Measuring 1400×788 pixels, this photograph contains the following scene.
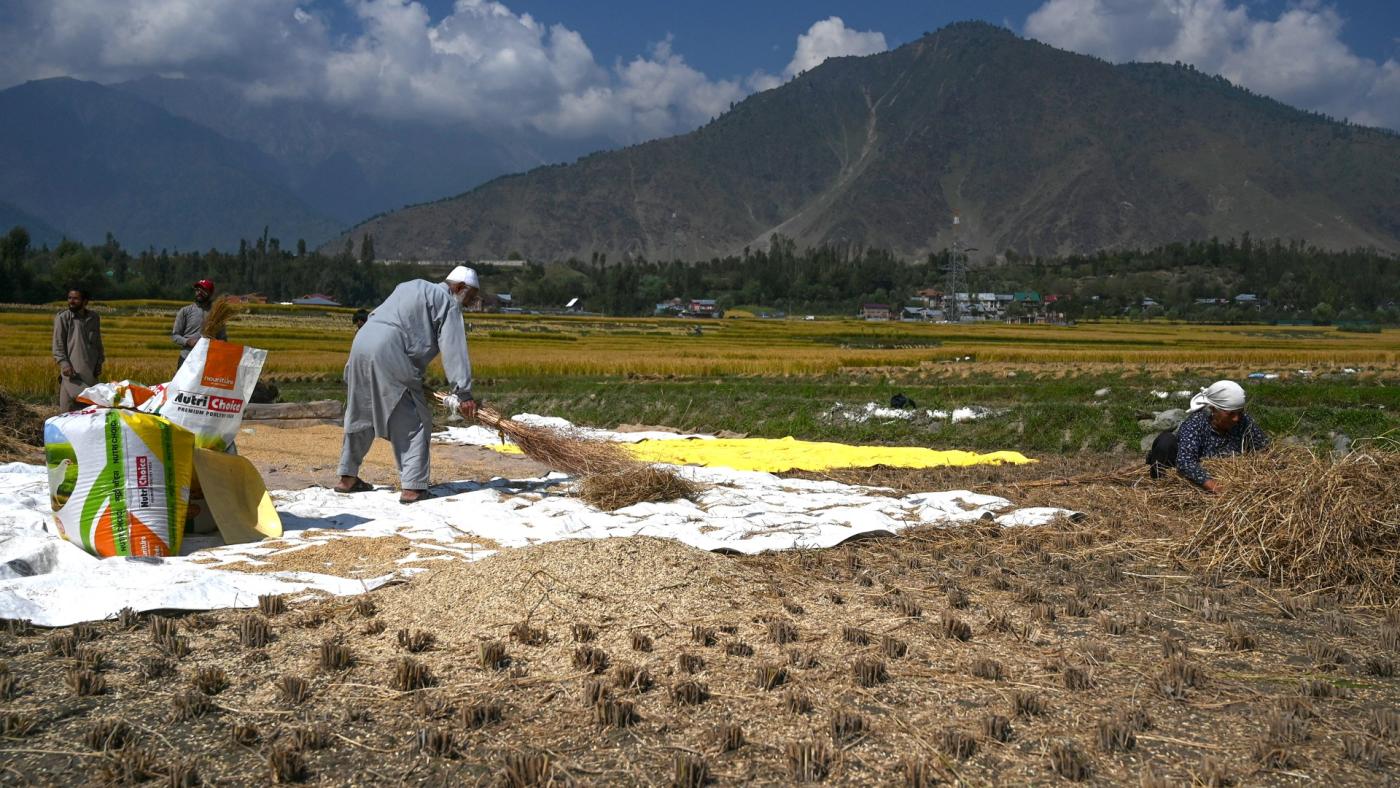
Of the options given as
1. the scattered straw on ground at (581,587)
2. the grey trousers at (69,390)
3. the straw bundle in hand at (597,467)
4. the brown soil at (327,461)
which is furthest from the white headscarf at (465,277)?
the grey trousers at (69,390)

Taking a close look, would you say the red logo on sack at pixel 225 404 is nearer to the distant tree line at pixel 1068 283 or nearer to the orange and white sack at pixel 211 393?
the orange and white sack at pixel 211 393

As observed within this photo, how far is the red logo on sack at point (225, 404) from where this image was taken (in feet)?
21.1

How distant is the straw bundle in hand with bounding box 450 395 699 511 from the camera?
7.69m

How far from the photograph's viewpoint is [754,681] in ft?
12.8

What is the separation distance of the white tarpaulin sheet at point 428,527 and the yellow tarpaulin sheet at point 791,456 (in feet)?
6.41

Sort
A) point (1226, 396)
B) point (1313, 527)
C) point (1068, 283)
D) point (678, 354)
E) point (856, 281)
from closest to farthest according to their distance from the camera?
1. point (1313, 527)
2. point (1226, 396)
3. point (678, 354)
4. point (856, 281)
5. point (1068, 283)

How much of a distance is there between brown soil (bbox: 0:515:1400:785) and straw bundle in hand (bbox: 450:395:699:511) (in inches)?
83.3

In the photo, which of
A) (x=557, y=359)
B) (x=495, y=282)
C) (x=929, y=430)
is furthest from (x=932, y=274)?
(x=929, y=430)

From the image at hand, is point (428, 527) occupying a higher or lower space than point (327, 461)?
higher

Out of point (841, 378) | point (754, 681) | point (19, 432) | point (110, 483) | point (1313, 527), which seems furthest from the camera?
point (841, 378)

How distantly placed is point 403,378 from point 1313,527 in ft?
20.1

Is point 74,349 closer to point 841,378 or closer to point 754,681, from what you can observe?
point 754,681

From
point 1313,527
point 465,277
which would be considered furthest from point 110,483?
point 1313,527

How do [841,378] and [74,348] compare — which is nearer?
[74,348]
